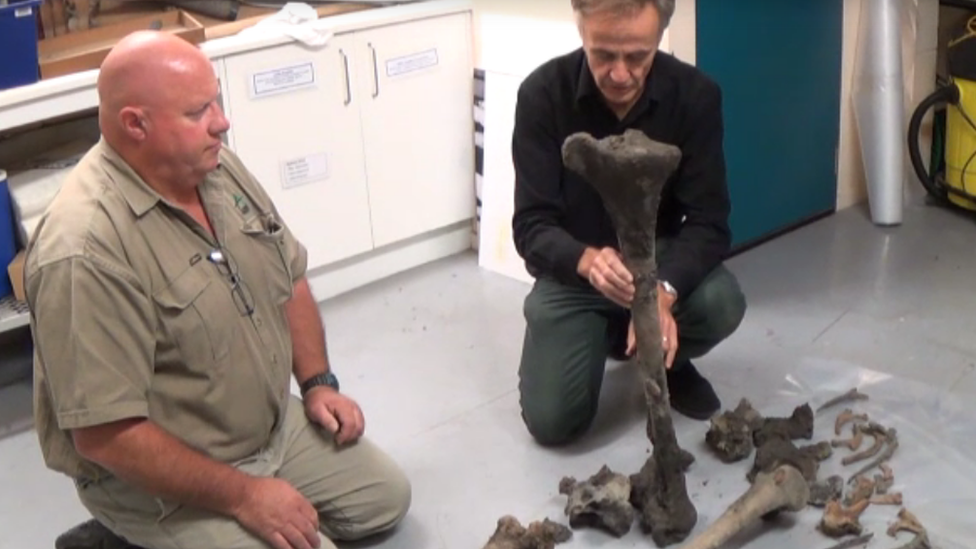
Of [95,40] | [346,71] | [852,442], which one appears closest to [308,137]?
[346,71]

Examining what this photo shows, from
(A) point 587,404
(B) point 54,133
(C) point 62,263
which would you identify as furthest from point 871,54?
(C) point 62,263

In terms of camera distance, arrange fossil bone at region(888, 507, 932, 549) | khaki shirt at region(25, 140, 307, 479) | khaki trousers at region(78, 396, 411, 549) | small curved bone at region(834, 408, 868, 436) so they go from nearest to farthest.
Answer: khaki shirt at region(25, 140, 307, 479), khaki trousers at region(78, 396, 411, 549), fossil bone at region(888, 507, 932, 549), small curved bone at region(834, 408, 868, 436)

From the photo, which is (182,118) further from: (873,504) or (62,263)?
(873,504)

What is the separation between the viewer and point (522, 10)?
128 inches

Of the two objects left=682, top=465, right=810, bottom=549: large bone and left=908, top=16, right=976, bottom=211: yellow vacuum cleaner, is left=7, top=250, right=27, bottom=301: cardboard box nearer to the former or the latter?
left=682, top=465, right=810, bottom=549: large bone

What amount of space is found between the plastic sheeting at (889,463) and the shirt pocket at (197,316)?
952mm

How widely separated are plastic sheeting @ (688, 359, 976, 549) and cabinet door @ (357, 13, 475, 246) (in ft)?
3.96

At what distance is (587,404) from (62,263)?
1149 mm

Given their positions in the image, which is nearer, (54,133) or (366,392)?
(366,392)

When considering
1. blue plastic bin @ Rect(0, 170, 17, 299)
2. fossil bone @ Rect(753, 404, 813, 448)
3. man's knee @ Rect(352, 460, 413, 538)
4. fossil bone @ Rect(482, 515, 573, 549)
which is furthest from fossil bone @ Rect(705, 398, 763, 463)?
blue plastic bin @ Rect(0, 170, 17, 299)

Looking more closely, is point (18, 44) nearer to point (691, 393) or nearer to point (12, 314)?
point (12, 314)

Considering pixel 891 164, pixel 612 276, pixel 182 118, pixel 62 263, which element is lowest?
pixel 891 164

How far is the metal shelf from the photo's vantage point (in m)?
2.73

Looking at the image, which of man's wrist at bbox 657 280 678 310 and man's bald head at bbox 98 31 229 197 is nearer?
man's bald head at bbox 98 31 229 197
